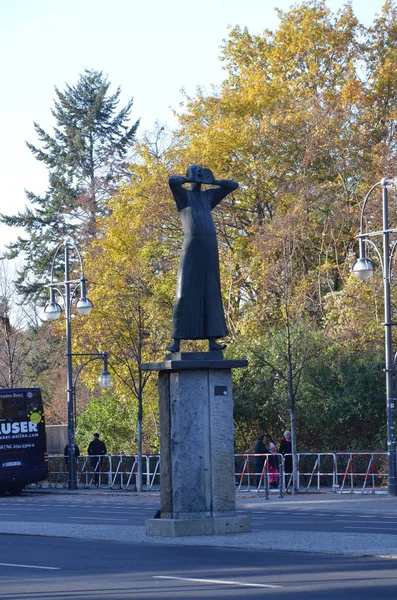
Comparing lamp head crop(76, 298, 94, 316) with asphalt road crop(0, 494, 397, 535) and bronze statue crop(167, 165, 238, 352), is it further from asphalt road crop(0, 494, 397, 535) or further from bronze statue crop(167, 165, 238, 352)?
bronze statue crop(167, 165, 238, 352)

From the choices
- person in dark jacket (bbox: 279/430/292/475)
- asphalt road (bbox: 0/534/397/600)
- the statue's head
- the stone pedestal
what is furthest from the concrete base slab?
person in dark jacket (bbox: 279/430/292/475)

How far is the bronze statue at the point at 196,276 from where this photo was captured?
18.3 m

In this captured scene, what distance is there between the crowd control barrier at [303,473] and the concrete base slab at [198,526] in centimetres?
1238

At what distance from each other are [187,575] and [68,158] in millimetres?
64194

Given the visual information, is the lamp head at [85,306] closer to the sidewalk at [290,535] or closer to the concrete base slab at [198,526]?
the sidewalk at [290,535]

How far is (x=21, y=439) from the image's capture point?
133ft

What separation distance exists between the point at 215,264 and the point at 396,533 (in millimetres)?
5099

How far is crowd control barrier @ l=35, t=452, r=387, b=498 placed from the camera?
3319 cm

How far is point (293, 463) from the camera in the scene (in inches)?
1298

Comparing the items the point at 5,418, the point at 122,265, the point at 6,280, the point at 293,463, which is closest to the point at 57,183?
the point at 6,280

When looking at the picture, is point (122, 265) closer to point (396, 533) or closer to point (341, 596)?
point (396, 533)

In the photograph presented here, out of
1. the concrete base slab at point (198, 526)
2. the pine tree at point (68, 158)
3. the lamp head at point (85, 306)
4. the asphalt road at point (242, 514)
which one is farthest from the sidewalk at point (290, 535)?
the pine tree at point (68, 158)

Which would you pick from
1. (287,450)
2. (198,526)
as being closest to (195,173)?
(198,526)

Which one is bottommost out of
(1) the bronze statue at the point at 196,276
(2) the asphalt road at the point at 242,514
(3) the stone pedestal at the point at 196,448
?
(2) the asphalt road at the point at 242,514
